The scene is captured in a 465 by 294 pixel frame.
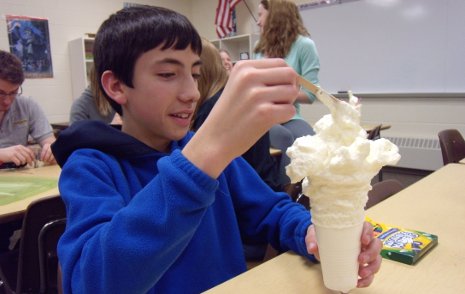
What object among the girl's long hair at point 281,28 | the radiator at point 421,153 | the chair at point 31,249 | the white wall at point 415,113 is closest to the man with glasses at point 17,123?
the chair at point 31,249

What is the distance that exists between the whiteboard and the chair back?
4.56 metres

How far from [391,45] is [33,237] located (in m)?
4.70

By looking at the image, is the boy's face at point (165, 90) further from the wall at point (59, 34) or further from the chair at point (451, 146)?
the wall at point (59, 34)

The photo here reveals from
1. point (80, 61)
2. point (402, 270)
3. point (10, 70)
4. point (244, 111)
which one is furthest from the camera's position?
point (80, 61)

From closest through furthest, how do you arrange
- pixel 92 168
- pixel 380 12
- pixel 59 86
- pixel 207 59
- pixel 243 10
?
pixel 92 168 < pixel 207 59 < pixel 380 12 < pixel 59 86 < pixel 243 10

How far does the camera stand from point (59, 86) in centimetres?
569

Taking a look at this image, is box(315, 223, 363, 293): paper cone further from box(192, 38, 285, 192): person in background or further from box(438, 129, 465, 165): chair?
box(438, 129, 465, 165): chair

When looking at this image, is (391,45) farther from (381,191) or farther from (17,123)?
(17,123)

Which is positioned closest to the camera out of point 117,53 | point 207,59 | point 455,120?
point 117,53

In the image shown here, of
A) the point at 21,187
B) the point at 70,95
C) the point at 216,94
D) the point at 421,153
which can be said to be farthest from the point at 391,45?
the point at 70,95

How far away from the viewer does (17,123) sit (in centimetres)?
275

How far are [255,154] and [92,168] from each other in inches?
46.0

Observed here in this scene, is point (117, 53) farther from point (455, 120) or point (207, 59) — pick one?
point (455, 120)

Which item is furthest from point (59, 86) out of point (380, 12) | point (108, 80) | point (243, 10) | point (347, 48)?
point (108, 80)
